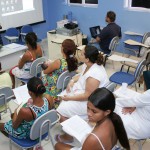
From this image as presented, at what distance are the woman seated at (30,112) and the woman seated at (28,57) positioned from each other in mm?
1502

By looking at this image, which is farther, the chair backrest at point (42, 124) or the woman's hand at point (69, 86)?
the woman's hand at point (69, 86)

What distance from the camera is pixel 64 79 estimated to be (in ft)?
10.00

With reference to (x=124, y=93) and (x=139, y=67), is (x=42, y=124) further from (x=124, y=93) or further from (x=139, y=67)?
(x=139, y=67)

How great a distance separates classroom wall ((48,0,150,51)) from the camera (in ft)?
17.8

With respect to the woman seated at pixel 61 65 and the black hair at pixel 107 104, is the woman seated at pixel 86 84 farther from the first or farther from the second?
the black hair at pixel 107 104

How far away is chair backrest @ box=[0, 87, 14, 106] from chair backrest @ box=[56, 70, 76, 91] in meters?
0.61

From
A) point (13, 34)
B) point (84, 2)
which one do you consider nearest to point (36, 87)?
point (13, 34)

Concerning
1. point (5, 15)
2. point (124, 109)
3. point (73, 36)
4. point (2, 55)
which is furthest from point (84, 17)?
point (124, 109)

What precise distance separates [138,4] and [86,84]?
374 centimetres

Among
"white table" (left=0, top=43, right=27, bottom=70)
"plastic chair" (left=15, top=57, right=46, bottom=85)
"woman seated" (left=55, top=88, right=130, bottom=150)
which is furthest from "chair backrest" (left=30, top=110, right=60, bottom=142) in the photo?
"white table" (left=0, top=43, right=27, bottom=70)

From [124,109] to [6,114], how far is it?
183 centimetres

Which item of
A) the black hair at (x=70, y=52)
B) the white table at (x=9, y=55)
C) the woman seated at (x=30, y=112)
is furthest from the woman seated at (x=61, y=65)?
the white table at (x=9, y=55)

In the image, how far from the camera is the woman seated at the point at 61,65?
295 cm

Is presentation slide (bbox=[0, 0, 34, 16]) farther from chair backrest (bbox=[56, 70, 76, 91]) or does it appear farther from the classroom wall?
chair backrest (bbox=[56, 70, 76, 91])
